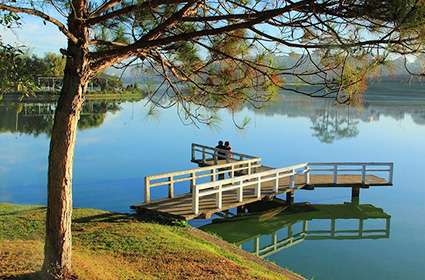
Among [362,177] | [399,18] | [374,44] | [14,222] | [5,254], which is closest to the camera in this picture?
[399,18]

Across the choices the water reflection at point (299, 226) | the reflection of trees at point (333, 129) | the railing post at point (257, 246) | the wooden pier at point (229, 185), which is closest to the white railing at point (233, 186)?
the wooden pier at point (229, 185)

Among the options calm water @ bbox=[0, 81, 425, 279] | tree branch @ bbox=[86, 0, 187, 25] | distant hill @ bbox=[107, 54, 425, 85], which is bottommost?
calm water @ bbox=[0, 81, 425, 279]

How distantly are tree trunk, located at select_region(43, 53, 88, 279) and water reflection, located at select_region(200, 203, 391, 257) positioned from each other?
6.68 metres

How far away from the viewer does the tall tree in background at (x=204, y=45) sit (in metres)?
4.16

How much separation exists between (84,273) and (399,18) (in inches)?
145

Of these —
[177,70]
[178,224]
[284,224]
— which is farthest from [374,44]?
[284,224]

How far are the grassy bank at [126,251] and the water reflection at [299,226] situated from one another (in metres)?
2.37

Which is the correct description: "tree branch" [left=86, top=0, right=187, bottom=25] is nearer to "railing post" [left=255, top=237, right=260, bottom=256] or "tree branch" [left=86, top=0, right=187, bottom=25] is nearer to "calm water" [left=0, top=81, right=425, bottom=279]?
"calm water" [left=0, top=81, right=425, bottom=279]

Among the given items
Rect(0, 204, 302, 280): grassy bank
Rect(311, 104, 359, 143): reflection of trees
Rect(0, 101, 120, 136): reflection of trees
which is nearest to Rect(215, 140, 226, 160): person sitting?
Rect(0, 204, 302, 280): grassy bank

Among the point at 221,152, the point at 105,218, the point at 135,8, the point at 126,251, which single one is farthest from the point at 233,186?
the point at 135,8

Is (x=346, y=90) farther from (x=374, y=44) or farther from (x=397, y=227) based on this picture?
(x=397, y=227)

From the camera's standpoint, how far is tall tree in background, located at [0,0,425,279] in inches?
164

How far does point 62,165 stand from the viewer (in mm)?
4500

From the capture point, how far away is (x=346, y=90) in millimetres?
5117
